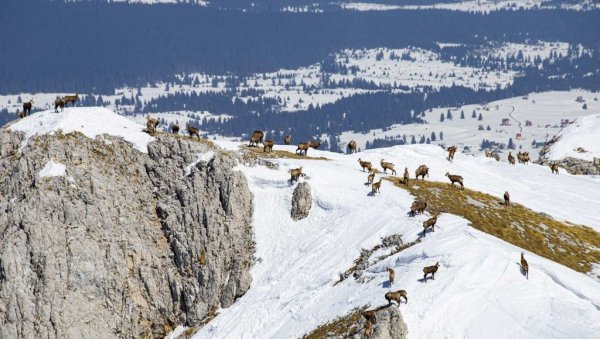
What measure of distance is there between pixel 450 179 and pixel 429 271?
79.7ft

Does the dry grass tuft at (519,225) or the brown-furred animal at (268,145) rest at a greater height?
the brown-furred animal at (268,145)

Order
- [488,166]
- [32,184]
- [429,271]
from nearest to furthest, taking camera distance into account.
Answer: [429,271] < [32,184] < [488,166]

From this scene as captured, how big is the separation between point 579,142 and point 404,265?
74570 mm

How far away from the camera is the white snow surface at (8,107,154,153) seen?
6944 centimetres

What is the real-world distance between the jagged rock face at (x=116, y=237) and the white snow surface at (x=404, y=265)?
3.46m

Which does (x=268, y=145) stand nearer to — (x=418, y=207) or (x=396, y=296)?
(x=418, y=207)

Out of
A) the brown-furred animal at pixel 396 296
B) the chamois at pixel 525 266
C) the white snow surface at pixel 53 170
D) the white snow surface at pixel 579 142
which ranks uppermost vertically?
the white snow surface at pixel 53 170

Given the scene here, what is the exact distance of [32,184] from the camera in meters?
65.0

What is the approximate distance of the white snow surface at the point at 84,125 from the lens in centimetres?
6944

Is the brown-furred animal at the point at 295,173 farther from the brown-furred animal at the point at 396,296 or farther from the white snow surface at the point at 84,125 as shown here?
the brown-furred animal at the point at 396,296

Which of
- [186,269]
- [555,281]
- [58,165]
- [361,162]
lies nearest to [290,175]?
[361,162]

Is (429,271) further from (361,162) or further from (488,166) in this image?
(488,166)

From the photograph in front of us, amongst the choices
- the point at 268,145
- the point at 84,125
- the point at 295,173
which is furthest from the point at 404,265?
the point at 84,125

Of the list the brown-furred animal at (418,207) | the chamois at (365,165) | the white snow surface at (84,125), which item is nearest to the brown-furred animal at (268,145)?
the chamois at (365,165)
